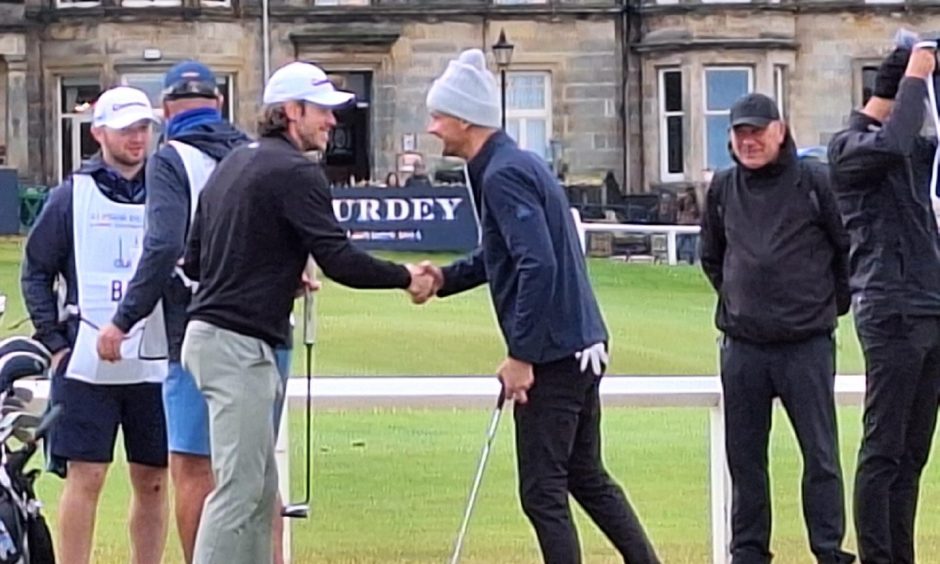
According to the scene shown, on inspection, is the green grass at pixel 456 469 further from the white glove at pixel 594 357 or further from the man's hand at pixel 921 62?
the man's hand at pixel 921 62

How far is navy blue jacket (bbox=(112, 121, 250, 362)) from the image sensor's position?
25.3 feet

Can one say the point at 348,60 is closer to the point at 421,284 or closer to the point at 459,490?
the point at 459,490

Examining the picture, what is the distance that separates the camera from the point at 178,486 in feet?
26.1

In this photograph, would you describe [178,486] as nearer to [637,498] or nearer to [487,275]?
[487,275]

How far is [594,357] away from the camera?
7.56m

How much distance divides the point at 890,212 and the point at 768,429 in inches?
37.1

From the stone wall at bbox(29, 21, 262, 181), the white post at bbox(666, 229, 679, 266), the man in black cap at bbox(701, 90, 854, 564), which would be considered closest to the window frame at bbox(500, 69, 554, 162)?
the stone wall at bbox(29, 21, 262, 181)

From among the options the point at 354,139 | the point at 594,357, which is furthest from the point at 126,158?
the point at 354,139

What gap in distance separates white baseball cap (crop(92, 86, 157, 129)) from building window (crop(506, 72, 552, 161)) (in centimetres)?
3731

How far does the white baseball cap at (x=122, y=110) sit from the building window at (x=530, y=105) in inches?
1469

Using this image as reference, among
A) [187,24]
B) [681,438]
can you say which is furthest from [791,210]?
[187,24]

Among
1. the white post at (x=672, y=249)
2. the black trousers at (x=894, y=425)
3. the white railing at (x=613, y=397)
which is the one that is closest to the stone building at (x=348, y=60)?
the white post at (x=672, y=249)

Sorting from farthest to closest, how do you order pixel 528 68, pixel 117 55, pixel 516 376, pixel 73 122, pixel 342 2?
1. pixel 528 68
2. pixel 342 2
3. pixel 73 122
4. pixel 117 55
5. pixel 516 376

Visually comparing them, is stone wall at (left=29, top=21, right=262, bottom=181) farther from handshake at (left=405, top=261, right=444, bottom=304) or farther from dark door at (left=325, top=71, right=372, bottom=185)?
handshake at (left=405, top=261, right=444, bottom=304)
